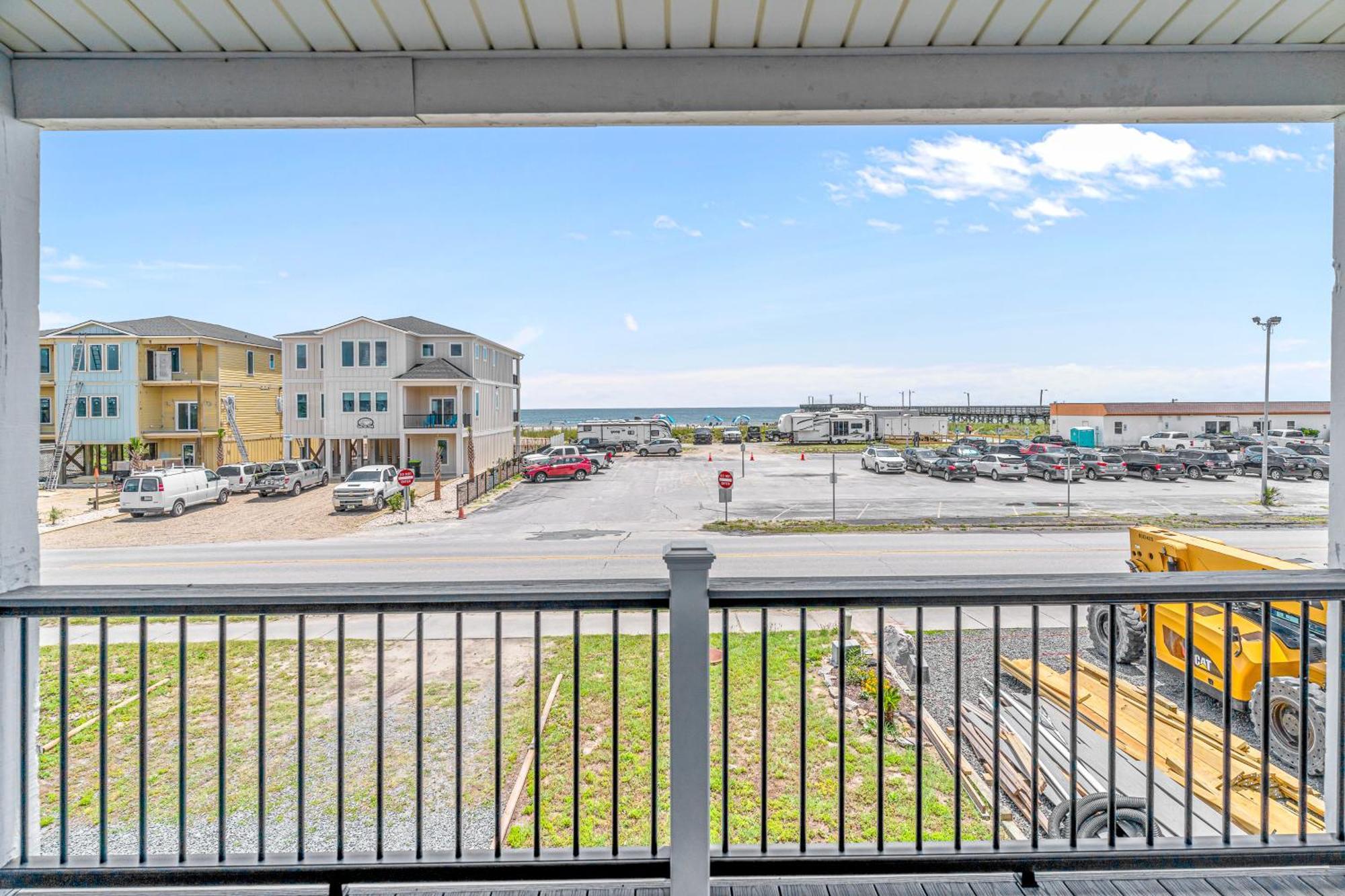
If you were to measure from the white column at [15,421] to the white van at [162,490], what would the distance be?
4.97 meters

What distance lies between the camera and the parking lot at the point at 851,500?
1302 centimetres

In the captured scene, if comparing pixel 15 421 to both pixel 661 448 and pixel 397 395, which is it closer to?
pixel 397 395

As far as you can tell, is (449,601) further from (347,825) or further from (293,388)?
(293,388)

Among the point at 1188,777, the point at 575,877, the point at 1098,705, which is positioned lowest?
the point at 1098,705

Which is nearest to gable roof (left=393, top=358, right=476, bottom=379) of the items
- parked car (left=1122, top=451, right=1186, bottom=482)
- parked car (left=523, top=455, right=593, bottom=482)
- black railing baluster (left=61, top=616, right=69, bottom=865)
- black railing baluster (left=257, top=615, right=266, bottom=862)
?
parked car (left=523, top=455, right=593, bottom=482)

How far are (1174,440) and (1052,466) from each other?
39.0 ft

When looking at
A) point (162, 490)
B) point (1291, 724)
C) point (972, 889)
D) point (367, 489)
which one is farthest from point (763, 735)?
point (367, 489)

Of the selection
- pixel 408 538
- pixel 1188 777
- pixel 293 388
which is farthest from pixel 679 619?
pixel 408 538

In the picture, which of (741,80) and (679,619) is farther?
(741,80)

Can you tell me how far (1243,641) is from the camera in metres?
4.29

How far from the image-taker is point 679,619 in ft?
5.10

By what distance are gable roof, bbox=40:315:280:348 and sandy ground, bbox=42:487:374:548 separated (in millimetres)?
2173

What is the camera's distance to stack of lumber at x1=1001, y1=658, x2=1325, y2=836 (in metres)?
2.75

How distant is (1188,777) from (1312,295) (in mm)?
1980
